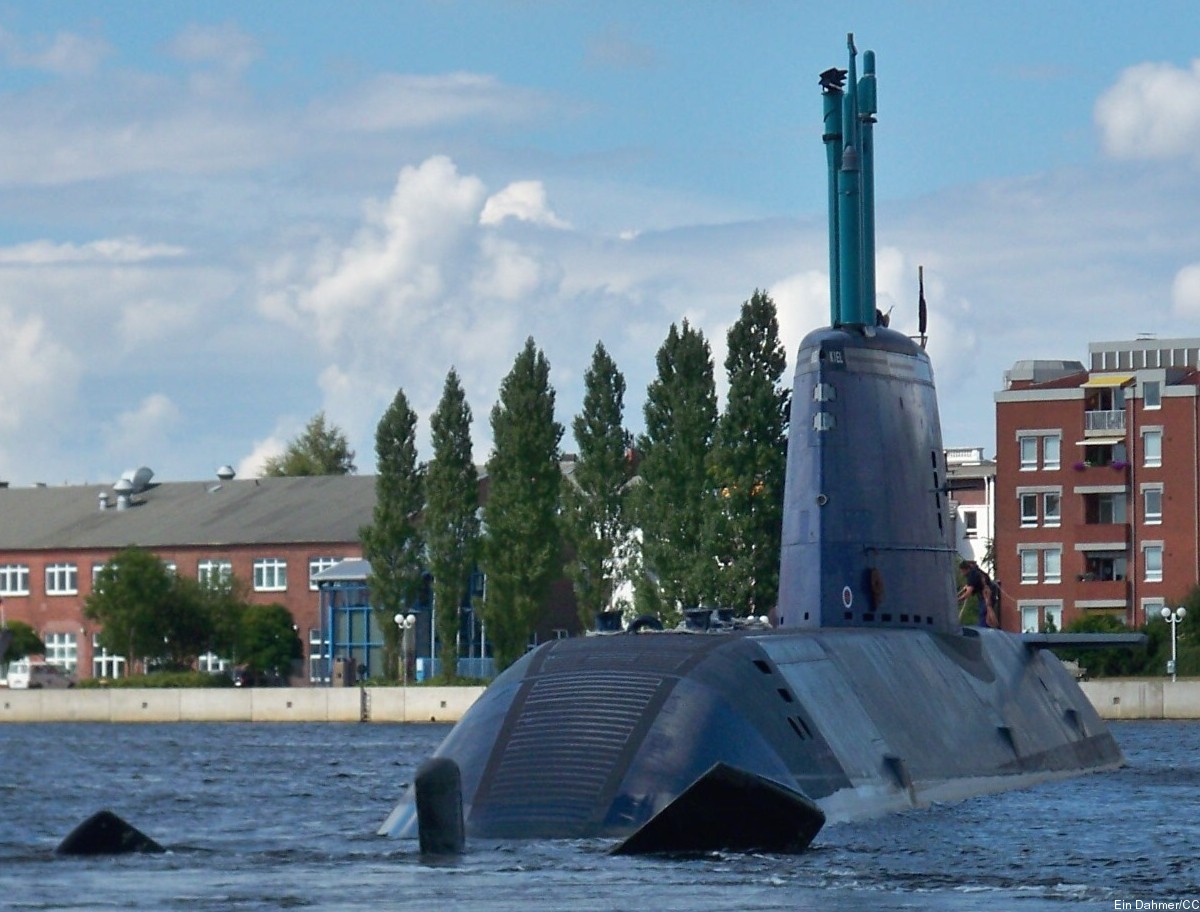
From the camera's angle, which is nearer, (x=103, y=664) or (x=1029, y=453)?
(x=1029, y=453)

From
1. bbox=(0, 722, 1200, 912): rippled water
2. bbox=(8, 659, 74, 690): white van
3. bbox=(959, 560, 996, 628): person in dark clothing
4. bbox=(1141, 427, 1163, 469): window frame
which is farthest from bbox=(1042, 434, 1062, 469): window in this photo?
bbox=(0, 722, 1200, 912): rippled water

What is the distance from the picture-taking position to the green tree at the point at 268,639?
9656 cm

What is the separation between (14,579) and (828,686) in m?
86.2

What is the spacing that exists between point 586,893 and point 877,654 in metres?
10.2

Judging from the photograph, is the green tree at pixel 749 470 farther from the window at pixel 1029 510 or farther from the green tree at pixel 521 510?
the window at pixel 1029 510

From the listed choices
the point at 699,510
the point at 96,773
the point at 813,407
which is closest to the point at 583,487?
the point at 699,510

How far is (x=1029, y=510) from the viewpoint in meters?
92.1

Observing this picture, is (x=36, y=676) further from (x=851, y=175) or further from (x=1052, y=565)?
(x=851, y=175)

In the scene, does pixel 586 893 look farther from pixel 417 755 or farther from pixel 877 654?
pixel 417 755

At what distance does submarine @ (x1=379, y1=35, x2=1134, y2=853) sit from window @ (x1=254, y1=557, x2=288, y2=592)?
226 feet

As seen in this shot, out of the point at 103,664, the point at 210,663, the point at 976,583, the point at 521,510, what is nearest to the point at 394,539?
the point at 521,510

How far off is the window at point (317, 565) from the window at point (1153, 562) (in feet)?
110

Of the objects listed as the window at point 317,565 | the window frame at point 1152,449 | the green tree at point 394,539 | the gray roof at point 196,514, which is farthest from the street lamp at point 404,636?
the window frame at point 1152,449

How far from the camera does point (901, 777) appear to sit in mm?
25547
